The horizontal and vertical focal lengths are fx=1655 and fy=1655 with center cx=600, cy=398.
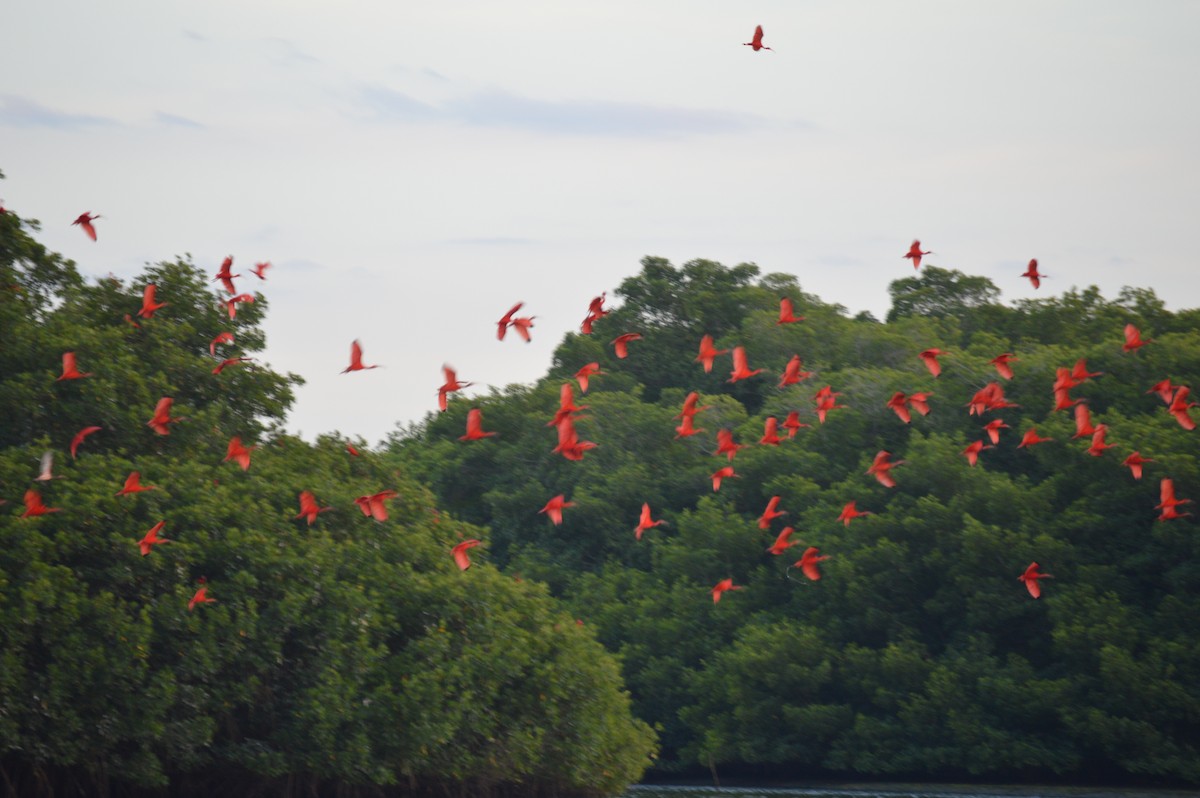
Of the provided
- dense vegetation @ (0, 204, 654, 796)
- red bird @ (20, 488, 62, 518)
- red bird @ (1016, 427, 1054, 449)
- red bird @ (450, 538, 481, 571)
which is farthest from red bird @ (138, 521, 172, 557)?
red bird @ (1016, 427, 1054, 449)

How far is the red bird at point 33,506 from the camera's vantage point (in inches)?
754

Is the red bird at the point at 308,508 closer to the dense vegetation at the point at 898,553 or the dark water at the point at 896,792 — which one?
the dense vegetation at the point at 898,553

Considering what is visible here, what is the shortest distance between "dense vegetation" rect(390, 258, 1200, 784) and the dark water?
415 millimetres

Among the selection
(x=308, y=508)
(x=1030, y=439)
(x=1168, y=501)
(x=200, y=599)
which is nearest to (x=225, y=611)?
(x=200, y=599)

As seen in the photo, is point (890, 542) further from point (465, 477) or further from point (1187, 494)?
point (465, 477)

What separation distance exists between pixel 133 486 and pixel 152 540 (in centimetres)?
112

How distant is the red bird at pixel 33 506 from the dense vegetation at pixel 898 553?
16814 millimetres

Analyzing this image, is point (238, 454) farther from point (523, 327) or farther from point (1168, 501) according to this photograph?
point (1168, 501)

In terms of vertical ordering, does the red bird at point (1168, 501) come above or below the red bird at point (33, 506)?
above

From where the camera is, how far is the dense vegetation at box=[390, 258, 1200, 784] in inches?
1212

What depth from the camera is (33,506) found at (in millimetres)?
19266

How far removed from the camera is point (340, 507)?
2480 cm

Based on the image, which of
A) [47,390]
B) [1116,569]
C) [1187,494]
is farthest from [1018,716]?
[47,390]

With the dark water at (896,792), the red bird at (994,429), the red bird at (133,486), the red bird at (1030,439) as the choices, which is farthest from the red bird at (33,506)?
the dark water at (896,792)
